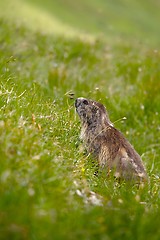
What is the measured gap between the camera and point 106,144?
7727 millimetres

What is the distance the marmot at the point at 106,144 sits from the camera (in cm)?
742

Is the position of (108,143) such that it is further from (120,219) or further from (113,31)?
(113,31)

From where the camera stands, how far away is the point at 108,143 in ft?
25.3

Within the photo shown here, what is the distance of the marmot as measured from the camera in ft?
24.3

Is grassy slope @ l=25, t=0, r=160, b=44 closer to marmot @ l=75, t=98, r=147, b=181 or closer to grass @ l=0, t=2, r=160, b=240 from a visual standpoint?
grass @ l=0, t=2, r=160, b=240

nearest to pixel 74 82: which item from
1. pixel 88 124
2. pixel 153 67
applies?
pixel 153 67

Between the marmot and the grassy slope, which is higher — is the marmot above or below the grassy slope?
above

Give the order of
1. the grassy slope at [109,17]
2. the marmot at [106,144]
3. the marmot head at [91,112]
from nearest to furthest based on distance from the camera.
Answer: the marmot at [106,144] → the marmot head at [91,112] → the grassy slope at [109,17]

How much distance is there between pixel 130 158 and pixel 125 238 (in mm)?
2803

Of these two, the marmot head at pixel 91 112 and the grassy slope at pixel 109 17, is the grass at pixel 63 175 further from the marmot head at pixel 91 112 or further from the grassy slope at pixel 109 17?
the grassy slope at pixel 109 17

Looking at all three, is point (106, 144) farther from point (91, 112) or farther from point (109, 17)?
point (109, 17)

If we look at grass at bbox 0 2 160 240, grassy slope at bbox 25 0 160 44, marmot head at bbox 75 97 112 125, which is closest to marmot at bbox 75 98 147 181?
marmot head at bbox 75 97 112 125

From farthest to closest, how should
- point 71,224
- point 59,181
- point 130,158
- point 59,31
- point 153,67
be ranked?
point 59,31 < point 153,67 < point 130,158 < point 59,181 < point 71,224

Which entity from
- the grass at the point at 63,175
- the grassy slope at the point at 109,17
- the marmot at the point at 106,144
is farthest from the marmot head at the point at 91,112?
the grassy slope at the point at 109,17
